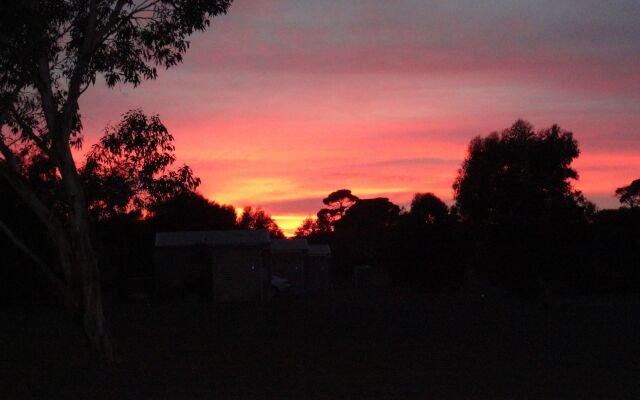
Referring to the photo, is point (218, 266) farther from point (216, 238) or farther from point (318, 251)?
point (318, 251)

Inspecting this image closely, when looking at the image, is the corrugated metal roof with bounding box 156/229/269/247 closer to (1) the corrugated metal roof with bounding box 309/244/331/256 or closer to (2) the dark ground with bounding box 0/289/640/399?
(2) the dark ground with bounding box 0/289/640/399

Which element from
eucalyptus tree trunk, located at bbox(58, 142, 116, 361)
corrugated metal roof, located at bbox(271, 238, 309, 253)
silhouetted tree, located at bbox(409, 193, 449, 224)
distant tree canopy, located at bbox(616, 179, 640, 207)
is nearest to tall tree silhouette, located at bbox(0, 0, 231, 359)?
eucalyptus tree trunk, located at bbox(58, 142, 116, 361)

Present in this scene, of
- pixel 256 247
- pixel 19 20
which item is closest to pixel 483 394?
pixel 19 20

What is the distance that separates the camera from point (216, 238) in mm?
43375

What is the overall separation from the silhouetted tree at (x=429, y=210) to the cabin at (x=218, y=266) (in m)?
8.30

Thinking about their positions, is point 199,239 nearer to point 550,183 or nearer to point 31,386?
point 550,183

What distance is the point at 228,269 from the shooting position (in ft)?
139

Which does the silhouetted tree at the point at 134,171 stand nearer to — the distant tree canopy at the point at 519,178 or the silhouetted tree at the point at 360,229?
the distant tree canopy at the point at 519,178

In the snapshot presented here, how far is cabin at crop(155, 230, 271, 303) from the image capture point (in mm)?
A: 41969

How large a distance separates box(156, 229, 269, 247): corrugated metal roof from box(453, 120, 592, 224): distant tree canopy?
9615mm

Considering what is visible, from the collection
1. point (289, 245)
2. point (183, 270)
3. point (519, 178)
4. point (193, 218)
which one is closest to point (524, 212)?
point (519, 178)

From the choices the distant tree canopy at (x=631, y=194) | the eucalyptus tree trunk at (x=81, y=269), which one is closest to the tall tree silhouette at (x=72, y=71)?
the eucalyptus tree trunk at (x=81, y=269)

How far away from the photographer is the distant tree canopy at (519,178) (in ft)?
118

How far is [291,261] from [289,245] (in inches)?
39.0
